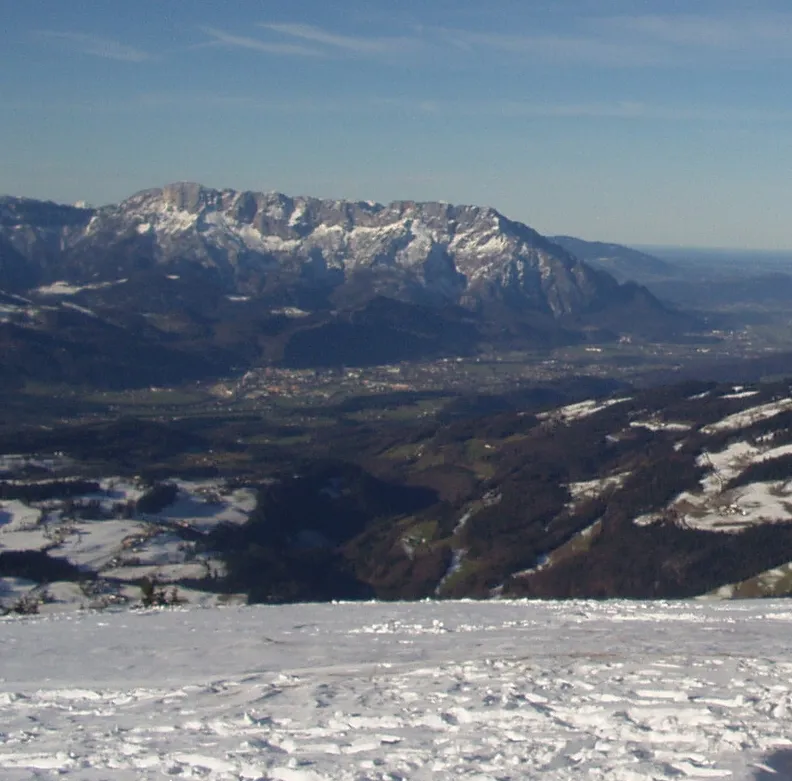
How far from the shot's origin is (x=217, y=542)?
320 ft

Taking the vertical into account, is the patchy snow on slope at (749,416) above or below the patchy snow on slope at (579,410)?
above

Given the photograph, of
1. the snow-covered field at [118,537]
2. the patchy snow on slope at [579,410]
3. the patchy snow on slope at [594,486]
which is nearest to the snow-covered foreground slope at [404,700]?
the snow-covered field at [118,537]

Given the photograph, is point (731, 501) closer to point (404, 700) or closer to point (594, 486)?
point (594, 486)

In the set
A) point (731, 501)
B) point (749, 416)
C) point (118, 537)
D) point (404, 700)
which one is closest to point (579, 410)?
point (749, 416)

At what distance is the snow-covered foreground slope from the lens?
14430 mm

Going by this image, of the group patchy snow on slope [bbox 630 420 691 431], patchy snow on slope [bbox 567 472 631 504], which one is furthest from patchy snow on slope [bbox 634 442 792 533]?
patchy snow on slope [bbox 630 420 691 431]

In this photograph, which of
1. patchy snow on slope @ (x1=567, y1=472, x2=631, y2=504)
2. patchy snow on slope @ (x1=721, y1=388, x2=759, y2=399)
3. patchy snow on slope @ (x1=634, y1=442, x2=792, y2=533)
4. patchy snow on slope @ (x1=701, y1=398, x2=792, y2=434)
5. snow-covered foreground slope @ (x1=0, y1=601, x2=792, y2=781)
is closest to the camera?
snow-covered foreground slope @ (x1=0, y1=601, x2=792, y2=781)

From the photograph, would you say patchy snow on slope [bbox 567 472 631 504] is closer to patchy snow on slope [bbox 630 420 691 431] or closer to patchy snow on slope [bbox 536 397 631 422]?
patchy snow on slope [bbox 630 420 691 431]

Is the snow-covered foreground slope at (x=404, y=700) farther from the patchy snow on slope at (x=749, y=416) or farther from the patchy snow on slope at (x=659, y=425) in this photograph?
the patchy snow on slope at (x=659, y=425)

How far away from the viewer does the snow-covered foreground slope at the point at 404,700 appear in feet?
47.3

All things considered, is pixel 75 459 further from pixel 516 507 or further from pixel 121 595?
pixel 121 595

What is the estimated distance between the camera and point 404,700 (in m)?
17.9

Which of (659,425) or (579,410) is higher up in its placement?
(659,425)

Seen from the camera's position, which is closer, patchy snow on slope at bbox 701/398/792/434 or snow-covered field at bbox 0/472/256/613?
snow-covered field at bbox 0/472/256/613
